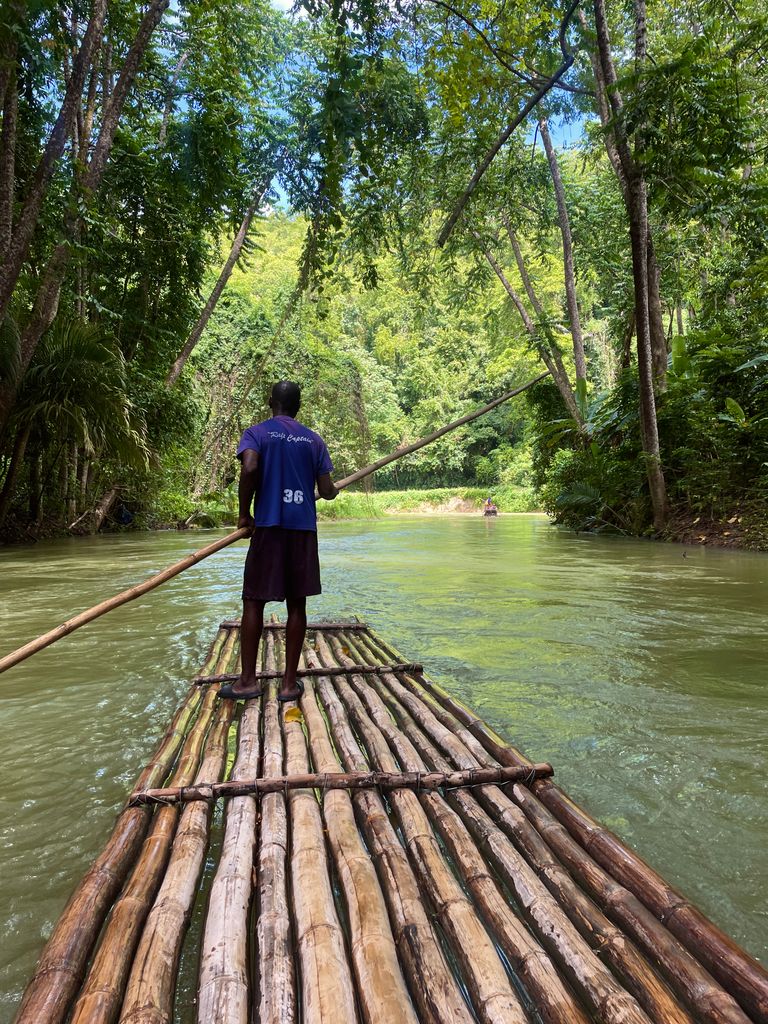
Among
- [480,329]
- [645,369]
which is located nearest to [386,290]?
[480,329]

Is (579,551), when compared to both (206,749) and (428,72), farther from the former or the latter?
(206,749)

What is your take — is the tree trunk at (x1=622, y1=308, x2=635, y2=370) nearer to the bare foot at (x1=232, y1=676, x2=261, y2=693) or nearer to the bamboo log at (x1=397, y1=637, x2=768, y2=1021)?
the bare foot at (x1=232, y1=676, x2=261, y2=693)

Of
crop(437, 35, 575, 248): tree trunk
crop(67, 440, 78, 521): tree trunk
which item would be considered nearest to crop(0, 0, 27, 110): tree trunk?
crop(437, 35, 575, 248): tree trunk

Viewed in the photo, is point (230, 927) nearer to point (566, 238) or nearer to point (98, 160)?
point (98, 160)

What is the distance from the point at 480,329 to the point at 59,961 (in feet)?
121

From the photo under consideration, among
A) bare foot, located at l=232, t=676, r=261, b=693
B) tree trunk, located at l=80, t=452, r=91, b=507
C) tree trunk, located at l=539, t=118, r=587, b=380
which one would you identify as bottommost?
bare foot, located at l=232, t=676, r=261, b=693

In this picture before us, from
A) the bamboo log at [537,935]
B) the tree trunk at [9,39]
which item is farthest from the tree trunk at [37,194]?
the bamboo log at [537,935]

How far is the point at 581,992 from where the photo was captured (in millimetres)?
1040

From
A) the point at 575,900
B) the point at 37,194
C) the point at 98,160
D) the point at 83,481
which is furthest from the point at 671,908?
the point at 83,481

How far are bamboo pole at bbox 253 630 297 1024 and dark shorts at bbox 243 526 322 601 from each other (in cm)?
84

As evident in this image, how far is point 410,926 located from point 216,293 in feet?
41.3

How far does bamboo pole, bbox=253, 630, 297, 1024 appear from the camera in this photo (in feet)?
3.27

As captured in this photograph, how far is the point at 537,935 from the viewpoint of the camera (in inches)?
46.4

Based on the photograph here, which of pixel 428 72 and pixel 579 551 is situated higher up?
pixel 428 72
